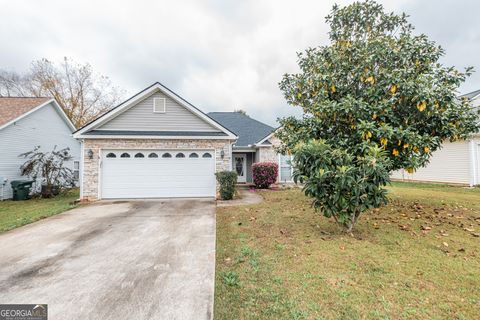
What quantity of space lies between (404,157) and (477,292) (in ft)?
10.8

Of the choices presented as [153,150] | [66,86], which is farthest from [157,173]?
[66,86]

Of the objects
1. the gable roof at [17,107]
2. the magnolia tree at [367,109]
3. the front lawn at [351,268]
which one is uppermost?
the gable roof at [17,107]

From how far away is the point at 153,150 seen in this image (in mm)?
9797

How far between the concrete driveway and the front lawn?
46 centimetres

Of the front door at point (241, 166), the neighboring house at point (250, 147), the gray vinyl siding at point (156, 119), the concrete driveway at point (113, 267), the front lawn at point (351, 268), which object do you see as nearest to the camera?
the front lawn at point (351, 268)

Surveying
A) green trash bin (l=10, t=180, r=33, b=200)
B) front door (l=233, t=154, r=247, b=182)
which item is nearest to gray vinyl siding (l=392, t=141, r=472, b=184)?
front door (l=233, t=154, r=247, b=182)

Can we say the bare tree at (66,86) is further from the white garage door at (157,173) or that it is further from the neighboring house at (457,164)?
the neighboring house at (457,164)

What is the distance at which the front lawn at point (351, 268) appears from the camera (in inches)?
94.9

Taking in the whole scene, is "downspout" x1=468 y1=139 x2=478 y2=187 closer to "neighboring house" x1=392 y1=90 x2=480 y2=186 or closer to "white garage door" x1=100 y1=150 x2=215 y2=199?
"neighboring house" x1=392 y1=90 x2=480 y2=186

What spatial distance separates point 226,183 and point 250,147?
6219 millimetres

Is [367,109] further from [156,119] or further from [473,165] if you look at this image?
[473,165]

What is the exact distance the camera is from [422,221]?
555cm

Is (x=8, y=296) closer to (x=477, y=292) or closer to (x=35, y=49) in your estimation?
(x=477, y=292)

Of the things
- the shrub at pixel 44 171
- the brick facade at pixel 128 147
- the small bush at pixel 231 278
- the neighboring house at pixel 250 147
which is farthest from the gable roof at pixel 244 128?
the small bush at pixel 231 278
